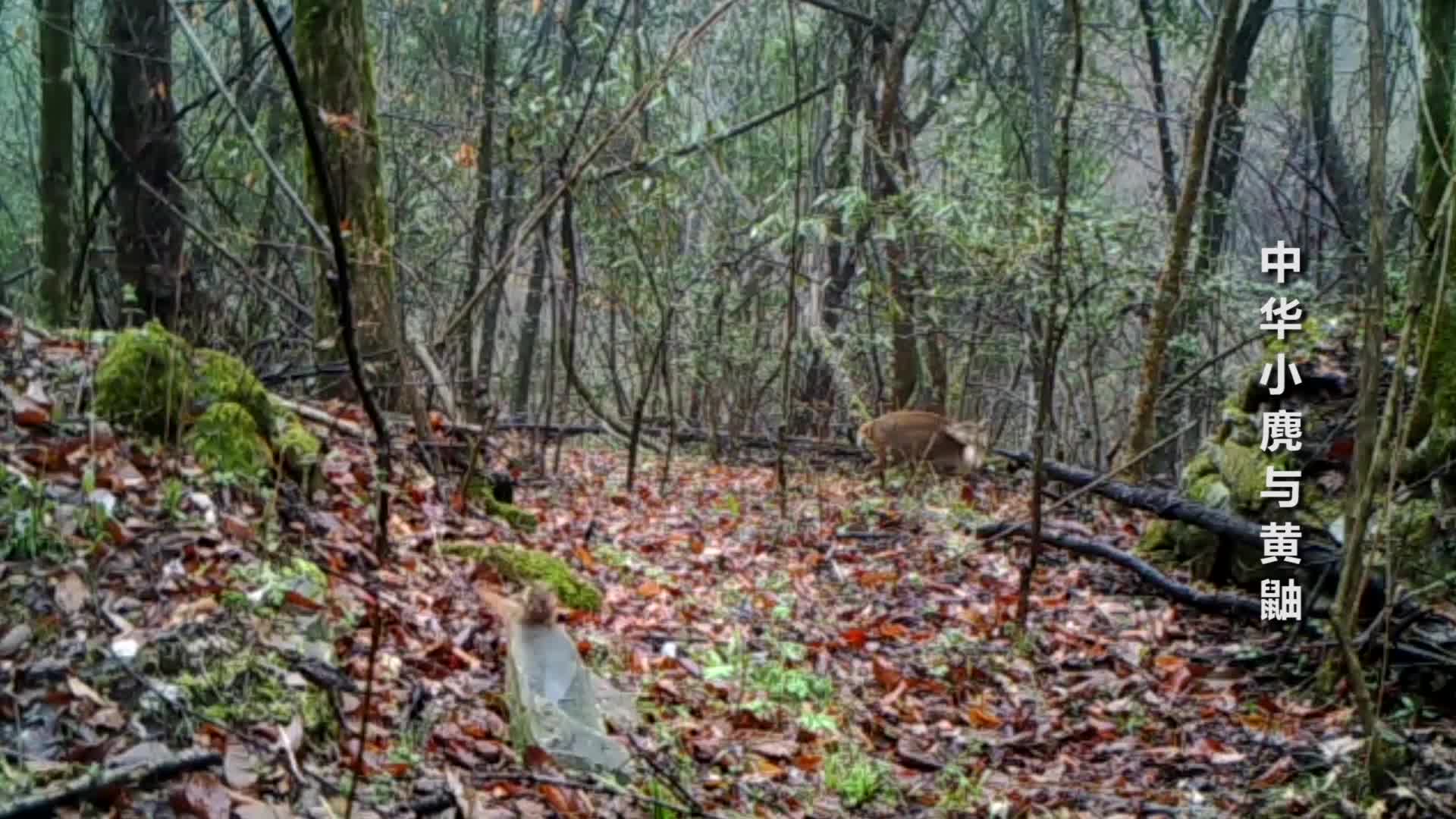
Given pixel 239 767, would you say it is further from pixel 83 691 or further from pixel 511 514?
pixel 511 514

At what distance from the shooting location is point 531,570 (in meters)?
5.18

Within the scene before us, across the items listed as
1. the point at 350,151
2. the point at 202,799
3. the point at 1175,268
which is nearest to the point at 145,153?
the point at 350,151

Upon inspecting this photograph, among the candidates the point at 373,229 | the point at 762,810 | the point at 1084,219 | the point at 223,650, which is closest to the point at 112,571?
the point at 223,650

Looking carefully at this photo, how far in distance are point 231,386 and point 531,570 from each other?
1359 millimetres

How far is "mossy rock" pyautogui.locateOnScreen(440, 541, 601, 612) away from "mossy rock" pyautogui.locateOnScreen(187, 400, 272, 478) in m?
0.86

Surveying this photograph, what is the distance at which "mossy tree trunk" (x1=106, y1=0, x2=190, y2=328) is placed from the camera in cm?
693

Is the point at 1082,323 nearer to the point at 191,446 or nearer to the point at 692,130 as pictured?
the point at 692,130

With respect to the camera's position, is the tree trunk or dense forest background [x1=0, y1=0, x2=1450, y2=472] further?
the tree trunk

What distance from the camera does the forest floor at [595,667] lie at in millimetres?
3053

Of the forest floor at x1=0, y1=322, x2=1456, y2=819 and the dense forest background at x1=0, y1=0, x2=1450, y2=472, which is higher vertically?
the dense forest background at x1=0, y1=0, x2=1450, y2=472

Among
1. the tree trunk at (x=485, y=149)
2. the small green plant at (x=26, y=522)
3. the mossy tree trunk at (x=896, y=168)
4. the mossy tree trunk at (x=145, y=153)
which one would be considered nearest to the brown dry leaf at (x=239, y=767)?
the small green plant at (x=26, y=522)

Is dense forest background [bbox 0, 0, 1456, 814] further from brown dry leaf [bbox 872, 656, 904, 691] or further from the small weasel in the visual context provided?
the small weasel

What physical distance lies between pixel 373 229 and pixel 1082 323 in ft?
19.9

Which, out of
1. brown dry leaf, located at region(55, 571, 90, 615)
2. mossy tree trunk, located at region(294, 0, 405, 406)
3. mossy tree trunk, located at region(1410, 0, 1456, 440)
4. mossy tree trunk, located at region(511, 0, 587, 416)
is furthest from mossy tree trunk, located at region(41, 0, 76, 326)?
mossy tree trunk, located at region(1410, 0, 1456, 440)
